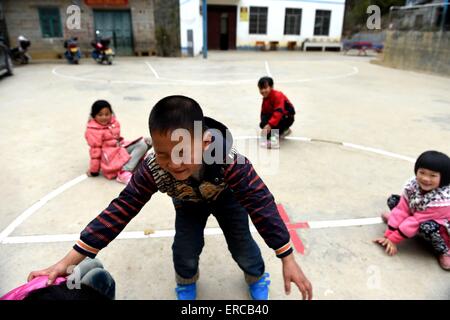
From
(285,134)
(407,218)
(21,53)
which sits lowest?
(285,134)

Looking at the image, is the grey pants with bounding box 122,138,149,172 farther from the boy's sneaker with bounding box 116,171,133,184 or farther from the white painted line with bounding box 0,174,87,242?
the white painted line with bounding box 0,174,87,242

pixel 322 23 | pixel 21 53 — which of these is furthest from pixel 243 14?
pixel 21 53

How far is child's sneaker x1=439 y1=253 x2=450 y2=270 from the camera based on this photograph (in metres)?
2.09

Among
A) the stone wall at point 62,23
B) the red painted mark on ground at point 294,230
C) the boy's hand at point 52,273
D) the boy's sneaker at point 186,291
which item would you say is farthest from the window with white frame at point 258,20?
the boy's hand at point 52,273

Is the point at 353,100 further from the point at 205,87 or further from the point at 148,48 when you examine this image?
the point at 148,48

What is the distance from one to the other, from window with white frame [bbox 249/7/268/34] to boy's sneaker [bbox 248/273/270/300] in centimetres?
2280

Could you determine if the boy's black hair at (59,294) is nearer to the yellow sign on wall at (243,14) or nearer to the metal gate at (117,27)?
the metal gate at (117,27)

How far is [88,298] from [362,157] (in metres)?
3.43

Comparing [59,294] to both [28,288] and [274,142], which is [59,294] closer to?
[28,288]

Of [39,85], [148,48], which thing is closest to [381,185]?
[39,85]

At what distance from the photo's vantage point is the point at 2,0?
15.1m

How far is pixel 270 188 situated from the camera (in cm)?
317

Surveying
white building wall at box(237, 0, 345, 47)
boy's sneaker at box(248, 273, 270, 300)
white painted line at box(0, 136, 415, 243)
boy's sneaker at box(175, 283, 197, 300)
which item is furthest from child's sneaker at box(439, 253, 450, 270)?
white building wall at box(237, 0, 345, 47)

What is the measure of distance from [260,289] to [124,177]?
1.89 meters
